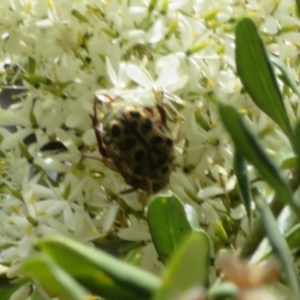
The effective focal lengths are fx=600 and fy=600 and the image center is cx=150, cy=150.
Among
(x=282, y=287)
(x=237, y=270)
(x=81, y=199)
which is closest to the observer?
(x=237, y=270)

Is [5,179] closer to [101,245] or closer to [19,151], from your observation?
[19,151]

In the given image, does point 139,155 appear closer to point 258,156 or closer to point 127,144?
point 127,144

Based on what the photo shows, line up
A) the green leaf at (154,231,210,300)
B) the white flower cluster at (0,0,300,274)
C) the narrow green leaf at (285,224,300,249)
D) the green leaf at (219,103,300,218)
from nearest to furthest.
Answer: the green leaf at (154,231,210,300) < the green leaf at (219,103,300,218) < the narrow green leaf at (285,224,300,249) < the white flower cluster at (0,0,300,274)

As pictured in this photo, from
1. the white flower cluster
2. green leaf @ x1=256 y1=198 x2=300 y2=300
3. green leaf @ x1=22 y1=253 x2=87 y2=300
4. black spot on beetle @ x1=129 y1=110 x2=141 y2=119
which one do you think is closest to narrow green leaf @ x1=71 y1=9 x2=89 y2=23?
the white flower cluster

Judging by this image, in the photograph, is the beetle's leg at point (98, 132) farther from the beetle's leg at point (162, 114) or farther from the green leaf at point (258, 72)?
the green leaf at point (258, 72)

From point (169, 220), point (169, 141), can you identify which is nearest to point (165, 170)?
point (169, 141)

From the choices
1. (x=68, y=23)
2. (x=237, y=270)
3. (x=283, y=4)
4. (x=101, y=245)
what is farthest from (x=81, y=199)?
(x=237, y=270)

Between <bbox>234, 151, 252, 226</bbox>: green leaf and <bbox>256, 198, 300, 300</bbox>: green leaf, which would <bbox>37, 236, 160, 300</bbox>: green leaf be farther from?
<bbox>234, 151, 252, 226</bbox>: green leaf
